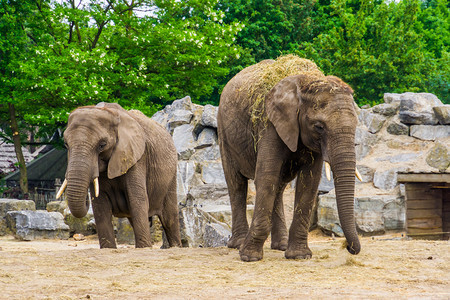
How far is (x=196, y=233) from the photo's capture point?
559 inches

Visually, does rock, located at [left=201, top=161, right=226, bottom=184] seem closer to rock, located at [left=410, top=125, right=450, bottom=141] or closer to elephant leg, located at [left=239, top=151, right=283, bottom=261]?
rock, located at [left=410, top=125, right=450, bottom=141]

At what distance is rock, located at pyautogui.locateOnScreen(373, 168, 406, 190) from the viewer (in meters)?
17.7

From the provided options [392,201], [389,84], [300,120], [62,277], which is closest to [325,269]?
[300,120]

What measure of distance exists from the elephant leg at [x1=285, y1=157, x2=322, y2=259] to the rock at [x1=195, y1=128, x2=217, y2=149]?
13704 millimetres

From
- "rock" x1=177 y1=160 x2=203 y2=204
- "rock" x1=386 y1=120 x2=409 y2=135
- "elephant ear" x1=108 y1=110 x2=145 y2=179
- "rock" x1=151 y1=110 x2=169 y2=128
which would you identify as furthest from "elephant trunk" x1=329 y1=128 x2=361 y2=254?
"rock" x1=151 y1=110 x2=169 y2=128

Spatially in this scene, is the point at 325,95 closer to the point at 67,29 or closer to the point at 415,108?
the point at 415,108

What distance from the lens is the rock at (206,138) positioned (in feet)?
71.9

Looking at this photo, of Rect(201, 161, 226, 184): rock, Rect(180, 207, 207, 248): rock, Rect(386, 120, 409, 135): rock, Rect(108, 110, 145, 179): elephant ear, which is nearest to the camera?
Rect(108, 110, 145, 179): elephant ear

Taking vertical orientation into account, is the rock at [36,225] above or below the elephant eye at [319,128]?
below

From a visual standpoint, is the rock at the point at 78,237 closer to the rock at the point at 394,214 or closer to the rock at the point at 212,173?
the rock at the point at 212,173

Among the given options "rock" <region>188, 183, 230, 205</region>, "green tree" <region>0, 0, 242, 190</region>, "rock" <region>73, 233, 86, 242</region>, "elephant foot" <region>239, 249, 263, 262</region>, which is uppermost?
"green tree" <region>0, 0, 242, 190</region>

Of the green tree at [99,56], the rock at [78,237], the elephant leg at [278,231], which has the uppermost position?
the green tree at [99,56]

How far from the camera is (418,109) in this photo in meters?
19.5

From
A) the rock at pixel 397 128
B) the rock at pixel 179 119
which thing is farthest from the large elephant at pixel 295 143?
the rock at pixel 179 119
